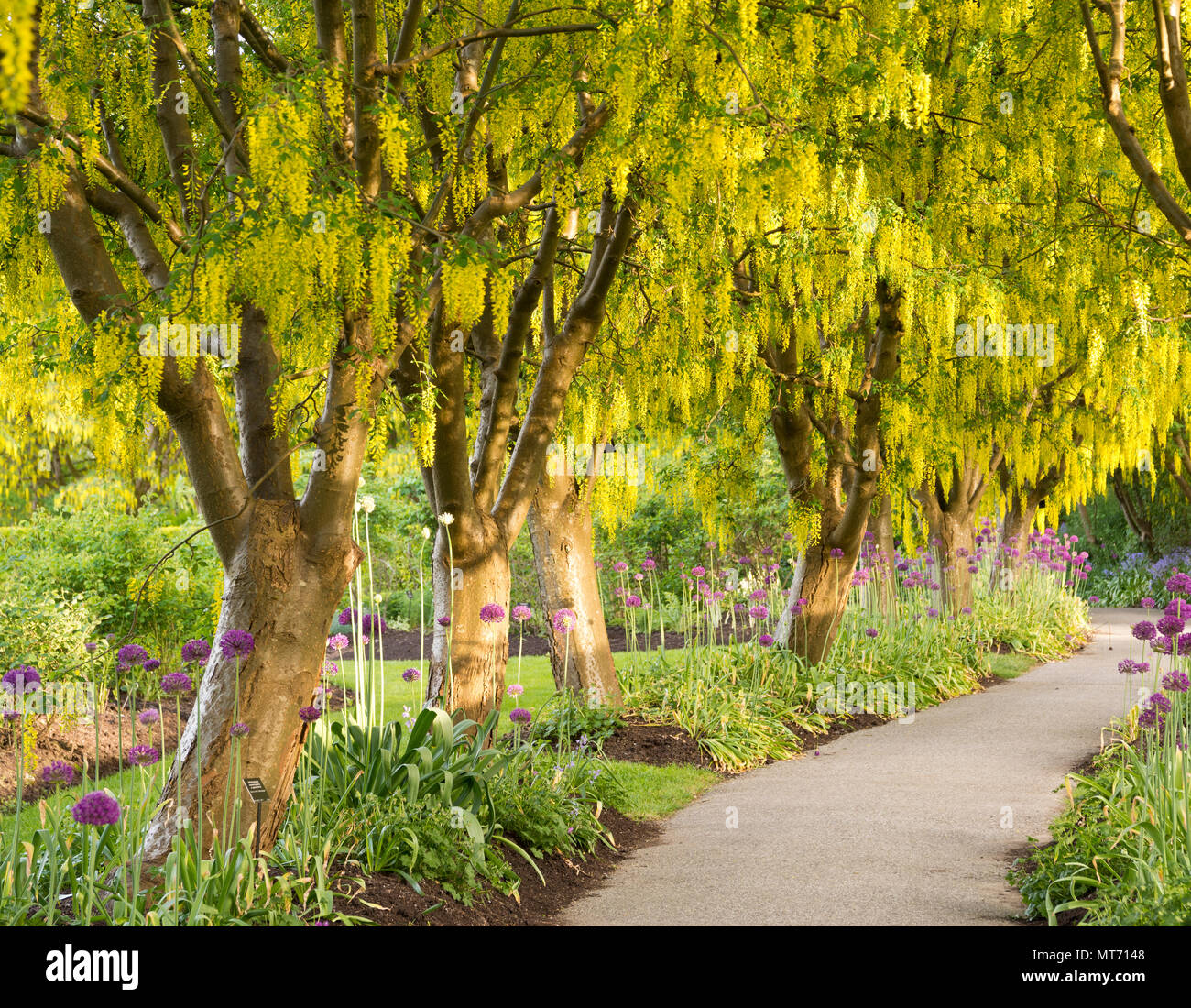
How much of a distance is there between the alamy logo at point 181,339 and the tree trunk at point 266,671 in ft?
1.97

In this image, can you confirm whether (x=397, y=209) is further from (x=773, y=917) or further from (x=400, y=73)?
(x=773, y=917)

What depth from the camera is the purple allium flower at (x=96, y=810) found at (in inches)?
112

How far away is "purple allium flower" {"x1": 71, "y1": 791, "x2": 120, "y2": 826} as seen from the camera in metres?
2.84

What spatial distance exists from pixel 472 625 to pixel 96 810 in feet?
9.81

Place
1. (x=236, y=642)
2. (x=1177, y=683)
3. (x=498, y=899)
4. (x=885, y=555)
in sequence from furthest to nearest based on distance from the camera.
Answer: (x=885, y=555) → (x=498, y=899) → (x=1177, y=683) → (x=236, y=642)

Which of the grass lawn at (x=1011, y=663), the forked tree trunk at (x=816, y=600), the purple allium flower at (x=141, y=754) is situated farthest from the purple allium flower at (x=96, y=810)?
the grass lawn at (x=1011, y=663)

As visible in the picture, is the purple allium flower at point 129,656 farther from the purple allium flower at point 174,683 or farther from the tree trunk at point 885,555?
the tree trunk at point 885,555

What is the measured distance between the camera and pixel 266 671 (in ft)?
12.8

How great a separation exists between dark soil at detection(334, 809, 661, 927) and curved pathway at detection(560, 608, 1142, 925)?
0.10 m
